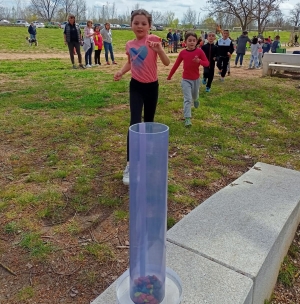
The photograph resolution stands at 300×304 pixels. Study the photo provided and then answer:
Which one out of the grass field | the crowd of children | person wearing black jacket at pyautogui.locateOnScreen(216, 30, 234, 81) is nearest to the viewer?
the grass field

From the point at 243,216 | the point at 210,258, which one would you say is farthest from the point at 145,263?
the point at 243,216

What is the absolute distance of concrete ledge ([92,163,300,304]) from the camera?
71.2 inches

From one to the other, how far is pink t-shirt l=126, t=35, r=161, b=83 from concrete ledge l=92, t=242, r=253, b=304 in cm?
183

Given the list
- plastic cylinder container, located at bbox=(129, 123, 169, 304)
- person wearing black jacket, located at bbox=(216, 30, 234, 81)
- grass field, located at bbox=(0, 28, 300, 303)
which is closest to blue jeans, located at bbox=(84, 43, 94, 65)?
grass field, located at bbox=(0, 28, 300, 303)

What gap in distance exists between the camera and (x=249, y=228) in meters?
2.38

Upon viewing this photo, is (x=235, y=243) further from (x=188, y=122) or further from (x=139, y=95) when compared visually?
(x=188, y=122)

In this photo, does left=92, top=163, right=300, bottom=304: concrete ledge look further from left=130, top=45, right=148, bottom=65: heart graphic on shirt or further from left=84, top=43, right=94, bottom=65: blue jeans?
left=84, top=43, right=94, bottom=65: blue jeans

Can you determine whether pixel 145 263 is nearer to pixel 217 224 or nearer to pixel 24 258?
pixel 217 224

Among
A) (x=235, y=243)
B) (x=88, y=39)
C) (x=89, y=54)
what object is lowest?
(x=235, y=243)

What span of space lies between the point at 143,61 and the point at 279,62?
10286 mm

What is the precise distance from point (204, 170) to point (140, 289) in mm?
2534

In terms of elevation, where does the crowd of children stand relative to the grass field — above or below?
above

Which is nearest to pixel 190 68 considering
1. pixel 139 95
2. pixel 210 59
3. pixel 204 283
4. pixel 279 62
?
pixel 139 95

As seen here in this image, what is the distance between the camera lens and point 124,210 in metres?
3.05
